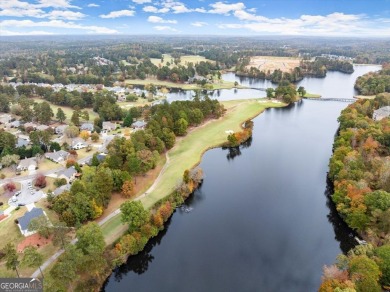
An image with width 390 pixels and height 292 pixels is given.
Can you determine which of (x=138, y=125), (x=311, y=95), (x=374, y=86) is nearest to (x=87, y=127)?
(x=138, y=125)

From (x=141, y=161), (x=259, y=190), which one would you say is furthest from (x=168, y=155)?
(x=259, y=190)

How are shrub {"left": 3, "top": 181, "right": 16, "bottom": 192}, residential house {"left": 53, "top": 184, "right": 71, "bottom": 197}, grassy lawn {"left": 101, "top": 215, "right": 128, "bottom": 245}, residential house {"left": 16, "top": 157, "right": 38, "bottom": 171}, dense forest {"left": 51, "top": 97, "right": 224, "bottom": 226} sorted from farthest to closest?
residential house {"left": 16, "top": 157, "right": 38, "bottom": 171}, shrub {"left": 3, "top": 181, "right": 16, "bottom": 192}, residential house {"left": 53, "top": 184, "right": 71, "bottom": 197}, dense forest {"left": 51, "top": 97, "right": 224, "bottom": 226}, grassy lawn {"left": 101, "top": 215, "right": 128, "bottom": 245}

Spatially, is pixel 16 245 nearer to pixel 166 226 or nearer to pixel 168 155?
pixel 166 226

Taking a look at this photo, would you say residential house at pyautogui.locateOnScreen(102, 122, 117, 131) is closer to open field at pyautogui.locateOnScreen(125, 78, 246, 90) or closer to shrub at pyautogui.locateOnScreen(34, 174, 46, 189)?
shrub at pyautogui.locateOnScreen(34, 174, 46, 189)

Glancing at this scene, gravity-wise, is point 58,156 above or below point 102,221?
above

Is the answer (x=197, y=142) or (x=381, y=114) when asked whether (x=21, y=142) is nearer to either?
(x=197, y=142)

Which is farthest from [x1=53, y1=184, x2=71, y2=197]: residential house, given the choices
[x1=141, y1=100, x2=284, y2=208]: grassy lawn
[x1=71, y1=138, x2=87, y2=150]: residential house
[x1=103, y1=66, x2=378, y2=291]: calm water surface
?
[x1=71, y1=138, x2=87, y2=150]: residential house
